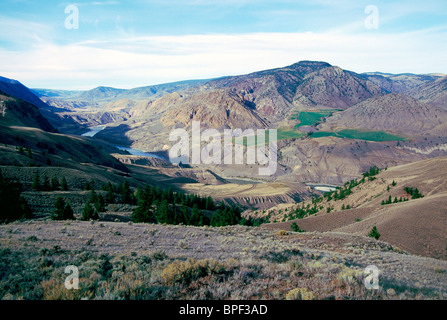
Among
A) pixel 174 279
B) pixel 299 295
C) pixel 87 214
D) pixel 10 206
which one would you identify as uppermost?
pixel 174 279

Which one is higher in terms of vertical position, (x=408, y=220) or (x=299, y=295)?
(x=299, y=295)

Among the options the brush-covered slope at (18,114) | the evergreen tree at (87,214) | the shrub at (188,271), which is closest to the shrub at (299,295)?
the shrub at (188,271)

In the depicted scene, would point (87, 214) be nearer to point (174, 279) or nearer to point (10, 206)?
point (10, 206)

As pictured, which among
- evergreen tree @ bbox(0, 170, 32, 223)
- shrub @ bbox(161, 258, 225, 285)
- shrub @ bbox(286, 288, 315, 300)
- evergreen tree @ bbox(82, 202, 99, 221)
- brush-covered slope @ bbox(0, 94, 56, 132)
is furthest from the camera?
brush-covered slope @ bbox(0, 94, 56, 132)

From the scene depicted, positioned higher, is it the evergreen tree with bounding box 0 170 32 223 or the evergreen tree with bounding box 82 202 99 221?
the evergreen tree with bounding box 0 170 32 223

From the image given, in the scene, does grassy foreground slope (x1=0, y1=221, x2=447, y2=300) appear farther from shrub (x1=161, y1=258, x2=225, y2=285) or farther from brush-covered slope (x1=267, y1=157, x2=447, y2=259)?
brush-covered slope (x1=267, y1=157, x2=447, y2=259)

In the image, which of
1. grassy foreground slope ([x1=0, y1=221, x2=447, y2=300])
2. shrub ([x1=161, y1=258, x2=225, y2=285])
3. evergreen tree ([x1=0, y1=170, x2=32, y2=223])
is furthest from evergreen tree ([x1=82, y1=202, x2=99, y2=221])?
shrub ([x1=161, y1=258, x2=225, y2=285])

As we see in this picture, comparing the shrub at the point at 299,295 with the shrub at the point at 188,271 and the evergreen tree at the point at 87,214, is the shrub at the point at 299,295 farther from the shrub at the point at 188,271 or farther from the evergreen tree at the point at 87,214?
the evergreen tree at the point at 87,214

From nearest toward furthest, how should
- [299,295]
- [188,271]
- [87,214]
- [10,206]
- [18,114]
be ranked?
[299,295] → [188,271] → [10,206] → [87,214] → [18,114]

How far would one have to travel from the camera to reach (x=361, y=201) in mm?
66812

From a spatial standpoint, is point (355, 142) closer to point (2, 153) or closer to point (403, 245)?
point (403, 245)

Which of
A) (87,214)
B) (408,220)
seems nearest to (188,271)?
(87,214)
